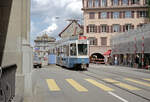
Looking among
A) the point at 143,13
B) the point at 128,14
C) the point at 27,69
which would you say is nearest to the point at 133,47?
the point at 128,14

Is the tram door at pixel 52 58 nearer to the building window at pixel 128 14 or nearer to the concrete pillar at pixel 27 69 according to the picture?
the concrete pillar at pixel 27 69

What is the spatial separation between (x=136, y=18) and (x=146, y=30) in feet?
77.1

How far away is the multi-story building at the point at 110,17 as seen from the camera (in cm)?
5372

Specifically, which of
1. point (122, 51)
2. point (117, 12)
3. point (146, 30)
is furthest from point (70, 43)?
point (117, 12)

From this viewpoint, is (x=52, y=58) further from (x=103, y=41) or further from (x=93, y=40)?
(x=103, y=41)

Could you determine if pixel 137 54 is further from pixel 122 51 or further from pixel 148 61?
pixel 122 51

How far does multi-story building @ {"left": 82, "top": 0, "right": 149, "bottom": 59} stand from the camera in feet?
176

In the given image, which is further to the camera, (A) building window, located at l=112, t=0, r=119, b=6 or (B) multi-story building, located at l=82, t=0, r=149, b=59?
(A) building window, located at l=112, t=0, r=119, b=6

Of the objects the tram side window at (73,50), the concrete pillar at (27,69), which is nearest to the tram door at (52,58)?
the tram side window at (73,50)

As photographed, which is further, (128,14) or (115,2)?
(115,2)

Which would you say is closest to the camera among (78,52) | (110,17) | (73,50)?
(78,52)

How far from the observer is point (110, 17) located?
54.1m

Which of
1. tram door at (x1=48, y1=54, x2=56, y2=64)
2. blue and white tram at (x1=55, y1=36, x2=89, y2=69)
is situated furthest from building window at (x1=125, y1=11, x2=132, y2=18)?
blue and white tram at (x1=55, y1=36, x2=89, y2=69)

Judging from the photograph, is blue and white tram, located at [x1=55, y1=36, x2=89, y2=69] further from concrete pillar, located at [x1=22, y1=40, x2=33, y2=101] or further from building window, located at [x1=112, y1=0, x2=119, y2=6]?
building window, located at [x1=112, y1=0, x2=119, y2=6]
